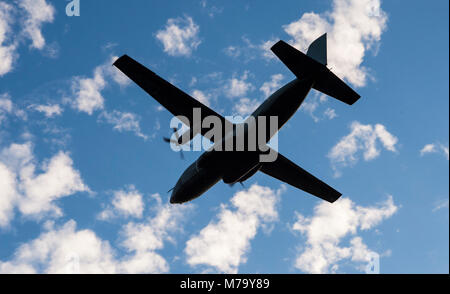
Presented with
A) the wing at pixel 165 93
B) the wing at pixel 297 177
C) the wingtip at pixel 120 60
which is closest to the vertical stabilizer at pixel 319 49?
the wing at pixel 165 93

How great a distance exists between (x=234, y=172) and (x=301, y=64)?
23.6 ft

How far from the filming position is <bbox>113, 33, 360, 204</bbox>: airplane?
20.2 metres

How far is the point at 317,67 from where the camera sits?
20203 millimetres

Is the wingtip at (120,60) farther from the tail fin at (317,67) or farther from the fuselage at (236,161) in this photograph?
the tail fin at (317,67)

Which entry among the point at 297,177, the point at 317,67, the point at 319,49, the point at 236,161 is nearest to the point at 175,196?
the point at 236,161

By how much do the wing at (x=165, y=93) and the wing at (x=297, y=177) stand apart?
605 centimetres

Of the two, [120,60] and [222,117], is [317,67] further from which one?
[120,60]

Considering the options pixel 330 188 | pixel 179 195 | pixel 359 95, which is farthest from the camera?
pixel 330 188

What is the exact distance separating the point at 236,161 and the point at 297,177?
7.85 metres

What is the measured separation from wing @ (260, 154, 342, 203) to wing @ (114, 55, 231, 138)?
19.8 ft

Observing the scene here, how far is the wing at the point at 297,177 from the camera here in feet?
88.5
